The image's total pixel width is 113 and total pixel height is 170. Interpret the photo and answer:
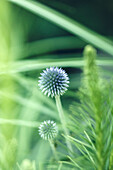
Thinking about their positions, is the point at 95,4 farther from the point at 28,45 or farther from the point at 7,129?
the point at 7,129

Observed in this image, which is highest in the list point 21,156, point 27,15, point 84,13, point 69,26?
point 84,13

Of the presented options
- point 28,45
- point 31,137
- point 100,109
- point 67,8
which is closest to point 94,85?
point 100,109

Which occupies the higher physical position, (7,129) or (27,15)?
(27,15)

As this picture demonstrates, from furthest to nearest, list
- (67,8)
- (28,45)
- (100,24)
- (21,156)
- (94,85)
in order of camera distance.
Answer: (100,24) → (67,8) → (28,45) → (21,156) → (94,85)

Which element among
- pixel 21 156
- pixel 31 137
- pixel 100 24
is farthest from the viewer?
pixel 100 24

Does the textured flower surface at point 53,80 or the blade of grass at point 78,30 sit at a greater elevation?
the blade of grass at point 78,30

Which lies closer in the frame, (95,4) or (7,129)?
(7,129)

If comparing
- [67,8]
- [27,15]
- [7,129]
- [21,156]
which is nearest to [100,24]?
[67,8]

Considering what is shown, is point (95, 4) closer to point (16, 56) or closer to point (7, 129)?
point (16, 56)

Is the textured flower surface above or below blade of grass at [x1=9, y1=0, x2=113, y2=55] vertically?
below
